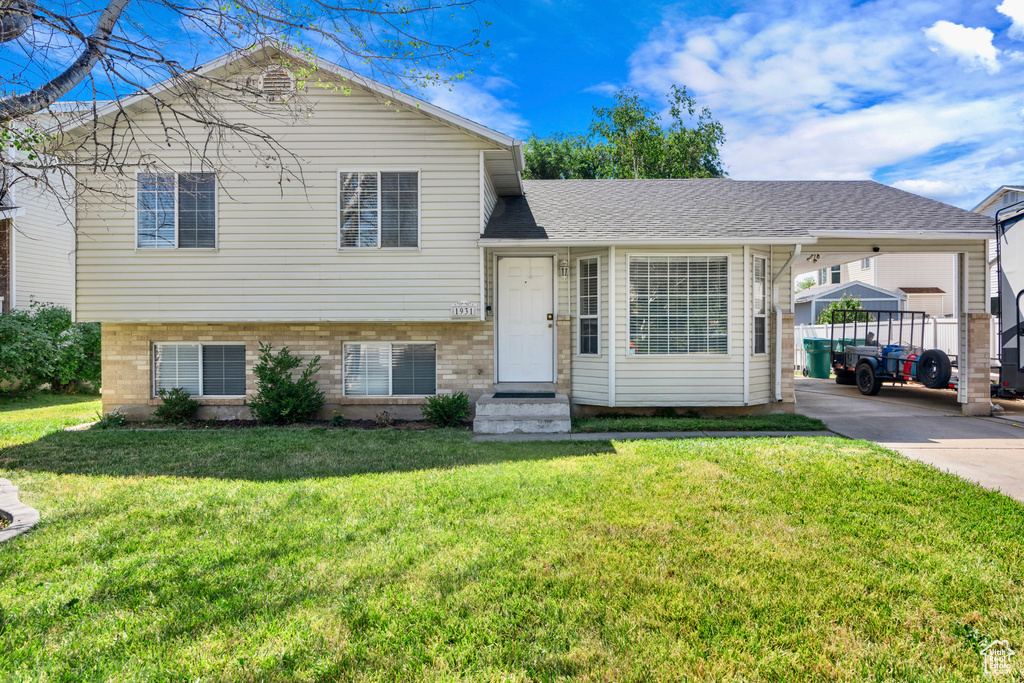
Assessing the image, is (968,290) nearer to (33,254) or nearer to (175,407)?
(175,407)

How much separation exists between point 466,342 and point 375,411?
1983 mm

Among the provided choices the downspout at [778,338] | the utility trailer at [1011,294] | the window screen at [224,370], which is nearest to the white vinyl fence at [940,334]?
the utility trailer at [1011,294]

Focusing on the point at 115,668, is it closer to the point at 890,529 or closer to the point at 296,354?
the point at 890,529

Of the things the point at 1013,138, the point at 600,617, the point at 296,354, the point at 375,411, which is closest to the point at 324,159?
the point at 296,354

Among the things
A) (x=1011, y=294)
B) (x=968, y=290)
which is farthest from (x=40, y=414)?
(x=1011, y=294)

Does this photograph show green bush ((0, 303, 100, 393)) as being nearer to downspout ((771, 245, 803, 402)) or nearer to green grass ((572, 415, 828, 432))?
green grass ((572, 415, 828, 432))

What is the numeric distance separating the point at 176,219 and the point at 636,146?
22284 mm

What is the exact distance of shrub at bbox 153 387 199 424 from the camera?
9.23m

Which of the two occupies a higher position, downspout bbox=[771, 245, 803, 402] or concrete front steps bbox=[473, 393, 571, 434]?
downspout bbox=[771, 245, 803, 402]

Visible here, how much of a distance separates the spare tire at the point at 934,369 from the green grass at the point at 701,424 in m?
4.36

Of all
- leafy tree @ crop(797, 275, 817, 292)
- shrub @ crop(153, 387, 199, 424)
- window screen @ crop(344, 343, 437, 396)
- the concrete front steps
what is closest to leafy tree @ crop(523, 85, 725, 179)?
window screen @ crop(344, 343, 437, 396)

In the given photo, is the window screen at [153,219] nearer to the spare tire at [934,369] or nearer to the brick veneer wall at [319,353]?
the brick veneer wall at [319,353]

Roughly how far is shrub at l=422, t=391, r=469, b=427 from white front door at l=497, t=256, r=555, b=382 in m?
1.09

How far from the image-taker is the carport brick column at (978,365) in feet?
31.0
